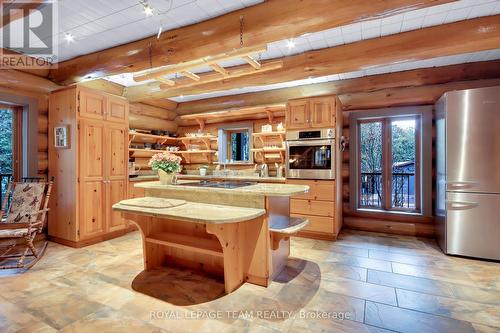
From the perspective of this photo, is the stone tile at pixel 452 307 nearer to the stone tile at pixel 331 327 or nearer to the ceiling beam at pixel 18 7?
the stone tile at pixel 331 327

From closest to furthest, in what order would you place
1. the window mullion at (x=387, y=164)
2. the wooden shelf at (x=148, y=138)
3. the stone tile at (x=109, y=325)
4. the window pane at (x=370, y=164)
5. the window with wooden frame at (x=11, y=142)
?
1. the stone tile at (x=109, y=325)
2. the window with wooden frame at (x=11, y=142)
3. the window mullion at (x=387, y=164)
4. the window pane at (x=370, y=164)
5. the wooden shelf at (x=148, y=138)

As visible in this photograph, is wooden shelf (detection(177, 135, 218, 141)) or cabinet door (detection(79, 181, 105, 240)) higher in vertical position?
wooden shelf (detection(177, 135, 218, 141))

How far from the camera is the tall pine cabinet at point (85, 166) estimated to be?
3.57 meters

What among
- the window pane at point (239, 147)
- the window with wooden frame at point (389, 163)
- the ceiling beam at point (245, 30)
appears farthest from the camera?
the window pane at point (239, 147)

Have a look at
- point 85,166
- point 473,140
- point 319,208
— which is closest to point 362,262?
point 319,208

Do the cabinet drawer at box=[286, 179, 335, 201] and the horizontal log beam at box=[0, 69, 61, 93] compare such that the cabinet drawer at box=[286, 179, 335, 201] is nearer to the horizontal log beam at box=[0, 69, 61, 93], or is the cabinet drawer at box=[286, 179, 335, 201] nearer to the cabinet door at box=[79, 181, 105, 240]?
the cabinet door at box=[79, 181, 105, 240]

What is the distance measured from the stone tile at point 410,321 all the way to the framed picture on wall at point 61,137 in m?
4.19

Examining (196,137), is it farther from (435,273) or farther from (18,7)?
(435,273)

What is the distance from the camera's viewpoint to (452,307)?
2.10 meters

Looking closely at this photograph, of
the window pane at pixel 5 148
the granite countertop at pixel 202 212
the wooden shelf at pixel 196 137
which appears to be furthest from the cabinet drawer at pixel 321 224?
the window pane at pixel 5 148

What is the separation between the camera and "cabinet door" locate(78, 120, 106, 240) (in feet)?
11.8

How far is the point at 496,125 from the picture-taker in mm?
3051

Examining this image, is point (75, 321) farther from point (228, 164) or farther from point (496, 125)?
point (496, 125)

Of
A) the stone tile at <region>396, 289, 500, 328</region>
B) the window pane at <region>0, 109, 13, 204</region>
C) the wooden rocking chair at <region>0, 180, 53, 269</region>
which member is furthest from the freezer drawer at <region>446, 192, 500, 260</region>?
the window pane at <region>0, 109, 13, 204</region>
